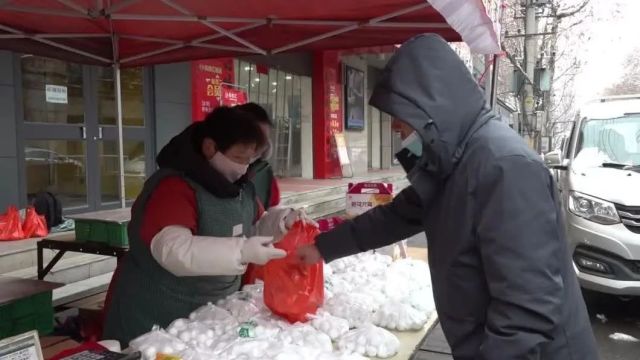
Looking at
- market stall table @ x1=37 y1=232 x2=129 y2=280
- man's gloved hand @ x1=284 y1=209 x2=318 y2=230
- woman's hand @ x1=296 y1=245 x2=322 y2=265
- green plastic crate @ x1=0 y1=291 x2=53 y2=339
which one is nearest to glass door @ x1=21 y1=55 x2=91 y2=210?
market stall table @ x1=37 y1=232 x2=129 y2=280

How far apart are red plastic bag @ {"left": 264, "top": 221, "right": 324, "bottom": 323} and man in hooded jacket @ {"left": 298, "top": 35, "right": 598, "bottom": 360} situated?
0.77 meters

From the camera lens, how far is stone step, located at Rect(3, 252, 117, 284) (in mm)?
4570

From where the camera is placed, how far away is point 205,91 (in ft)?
29.6

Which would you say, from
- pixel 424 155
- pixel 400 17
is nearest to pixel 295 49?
pixel 400 17

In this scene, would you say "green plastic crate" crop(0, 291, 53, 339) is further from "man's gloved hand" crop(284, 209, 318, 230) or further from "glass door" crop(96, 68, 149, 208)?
"glass door" crop(96, 68, 149, 208)

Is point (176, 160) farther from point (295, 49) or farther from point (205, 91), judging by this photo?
point (205, 91)

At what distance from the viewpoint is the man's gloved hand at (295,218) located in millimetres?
2377

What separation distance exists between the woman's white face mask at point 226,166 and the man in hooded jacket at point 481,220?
93 centimetres

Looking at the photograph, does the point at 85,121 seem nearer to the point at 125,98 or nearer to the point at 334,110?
the point at 125,98

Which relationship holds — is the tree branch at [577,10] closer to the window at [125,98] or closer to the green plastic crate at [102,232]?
the window at [125,98]

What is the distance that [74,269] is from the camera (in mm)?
4777

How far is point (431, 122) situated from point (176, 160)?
1.19 m

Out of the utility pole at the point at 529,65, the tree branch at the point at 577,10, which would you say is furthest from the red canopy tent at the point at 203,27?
the tree branch at the point at 577,10

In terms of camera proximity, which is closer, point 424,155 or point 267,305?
point 424,155
